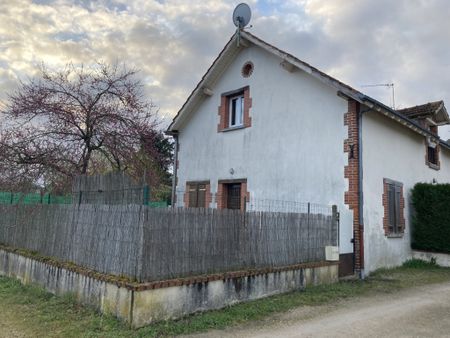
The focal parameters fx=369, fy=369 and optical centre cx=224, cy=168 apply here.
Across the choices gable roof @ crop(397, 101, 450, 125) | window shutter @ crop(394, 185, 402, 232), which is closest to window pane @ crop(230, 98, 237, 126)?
window shutter @ crop(394, 185, 402, 232)

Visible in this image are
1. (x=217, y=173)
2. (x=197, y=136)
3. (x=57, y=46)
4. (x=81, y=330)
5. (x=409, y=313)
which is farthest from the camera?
(x=197, y=136)

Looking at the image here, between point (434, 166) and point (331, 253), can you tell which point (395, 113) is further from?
point (434, 166)

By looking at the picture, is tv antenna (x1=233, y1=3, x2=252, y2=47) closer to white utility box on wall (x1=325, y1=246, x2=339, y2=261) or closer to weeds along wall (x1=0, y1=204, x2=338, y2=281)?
weeds along wall (x1=0, y1=204, x2=338, y2=281)

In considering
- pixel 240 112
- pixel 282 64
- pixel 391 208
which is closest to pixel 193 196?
pixel 240 112

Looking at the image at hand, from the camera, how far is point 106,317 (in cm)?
562

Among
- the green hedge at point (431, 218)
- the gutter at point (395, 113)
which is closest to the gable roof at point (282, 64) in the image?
the gutter at point (395, 113)

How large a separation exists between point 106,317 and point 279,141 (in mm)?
7647

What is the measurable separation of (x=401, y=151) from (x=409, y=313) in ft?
22.5

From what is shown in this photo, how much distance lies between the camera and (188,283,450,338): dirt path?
17.4ft

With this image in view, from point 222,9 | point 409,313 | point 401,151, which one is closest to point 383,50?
point 401,151

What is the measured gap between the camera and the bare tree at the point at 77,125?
32.9 ft

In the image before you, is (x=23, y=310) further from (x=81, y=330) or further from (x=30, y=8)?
(x=30, y=8)

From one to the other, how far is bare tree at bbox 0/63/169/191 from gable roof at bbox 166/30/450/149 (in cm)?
333

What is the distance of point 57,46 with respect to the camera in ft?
39.1
